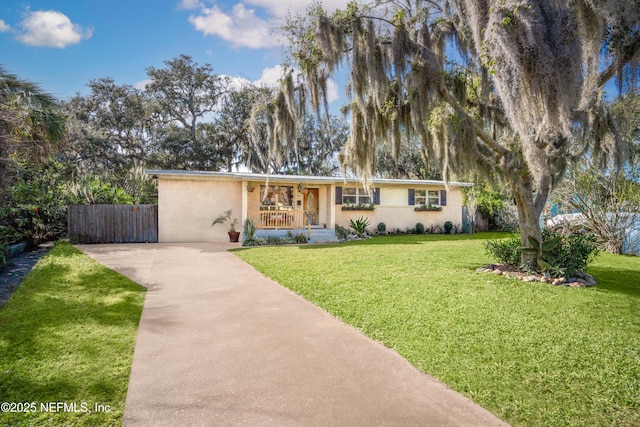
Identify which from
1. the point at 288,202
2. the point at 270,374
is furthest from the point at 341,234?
the point at 270,374

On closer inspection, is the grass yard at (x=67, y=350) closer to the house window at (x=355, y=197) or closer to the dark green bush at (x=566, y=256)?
the dark green bush at (x=566, y=256)

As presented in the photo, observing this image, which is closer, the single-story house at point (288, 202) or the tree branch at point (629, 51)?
the tree branch at point (629, 51)

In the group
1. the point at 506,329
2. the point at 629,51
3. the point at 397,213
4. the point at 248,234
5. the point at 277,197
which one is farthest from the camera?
the point at 397,213

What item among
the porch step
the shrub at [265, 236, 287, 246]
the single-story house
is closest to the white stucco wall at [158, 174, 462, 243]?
the single-story house

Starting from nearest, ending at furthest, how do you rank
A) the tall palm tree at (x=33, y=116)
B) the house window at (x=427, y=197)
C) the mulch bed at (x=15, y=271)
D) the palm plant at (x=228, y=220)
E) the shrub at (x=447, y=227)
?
the mulch bed at (x=15, y=271), the tall palm tree at (x=33, y=116), the palm plant at (x=228, y=220), the house window at (x=427, y=197), the shrub at (x=447, y=227)

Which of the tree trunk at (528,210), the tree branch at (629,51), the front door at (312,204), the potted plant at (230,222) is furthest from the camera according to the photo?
the front door at (312,204)

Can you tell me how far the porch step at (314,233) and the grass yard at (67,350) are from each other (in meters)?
6.91

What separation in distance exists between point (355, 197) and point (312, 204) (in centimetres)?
204

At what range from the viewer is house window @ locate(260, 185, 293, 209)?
14.6m

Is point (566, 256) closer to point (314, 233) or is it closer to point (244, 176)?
point (314, 233)

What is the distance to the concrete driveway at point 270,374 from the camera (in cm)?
205

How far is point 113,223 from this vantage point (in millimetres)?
11523

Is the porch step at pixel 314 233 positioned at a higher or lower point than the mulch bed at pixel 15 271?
higher

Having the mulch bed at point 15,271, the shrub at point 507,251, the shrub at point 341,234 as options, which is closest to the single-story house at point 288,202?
the shrub at point 341,234
